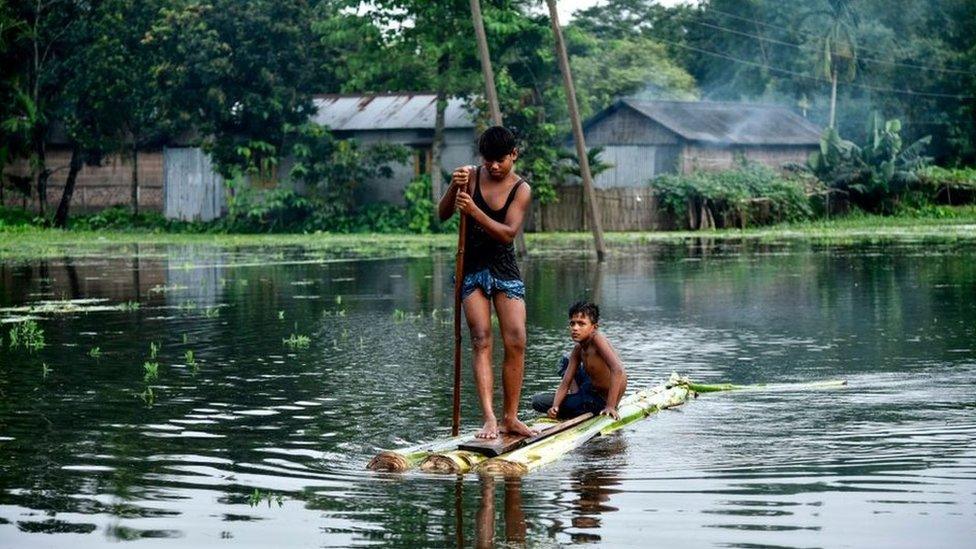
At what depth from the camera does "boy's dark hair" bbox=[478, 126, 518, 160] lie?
10.3m

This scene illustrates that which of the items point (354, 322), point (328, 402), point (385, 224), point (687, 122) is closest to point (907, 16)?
point (687, 122)

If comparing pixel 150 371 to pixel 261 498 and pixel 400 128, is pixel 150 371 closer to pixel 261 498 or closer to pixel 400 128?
pixel 261 498

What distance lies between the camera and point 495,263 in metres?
10.6

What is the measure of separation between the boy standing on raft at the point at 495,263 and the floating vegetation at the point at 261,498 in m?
1.68

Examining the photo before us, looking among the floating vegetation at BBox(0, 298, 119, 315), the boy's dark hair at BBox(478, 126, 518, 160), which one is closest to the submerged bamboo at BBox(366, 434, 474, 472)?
the boy's dark hair at BBox(478, 126, 518, 160)

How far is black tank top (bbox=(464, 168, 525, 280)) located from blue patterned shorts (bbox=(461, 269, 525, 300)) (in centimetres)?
3

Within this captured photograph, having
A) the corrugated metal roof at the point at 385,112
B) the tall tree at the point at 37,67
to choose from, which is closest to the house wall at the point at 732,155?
the corrugated metal roof at the point at 385,112

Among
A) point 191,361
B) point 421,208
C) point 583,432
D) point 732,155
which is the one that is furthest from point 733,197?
point 583,432

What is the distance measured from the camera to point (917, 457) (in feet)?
33.4

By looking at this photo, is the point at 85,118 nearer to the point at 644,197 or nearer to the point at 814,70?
the point at 644,197

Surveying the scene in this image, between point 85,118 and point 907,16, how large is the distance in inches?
1425

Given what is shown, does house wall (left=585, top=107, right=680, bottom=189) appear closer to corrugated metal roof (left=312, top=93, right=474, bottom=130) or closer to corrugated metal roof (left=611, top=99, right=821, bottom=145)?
corrugated metal roof (left=611, top=99, right=821, bottom=145)

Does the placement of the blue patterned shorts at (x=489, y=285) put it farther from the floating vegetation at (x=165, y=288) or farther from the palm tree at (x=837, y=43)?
the palm tree at (x=837, y=43)

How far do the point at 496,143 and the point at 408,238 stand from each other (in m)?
37.2
